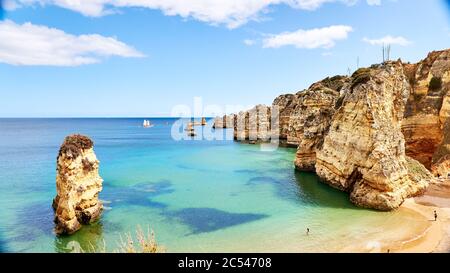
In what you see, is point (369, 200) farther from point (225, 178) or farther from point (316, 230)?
point (225, 178)

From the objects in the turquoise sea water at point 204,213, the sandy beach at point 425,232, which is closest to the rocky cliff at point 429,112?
the sandy beach at point 425,232

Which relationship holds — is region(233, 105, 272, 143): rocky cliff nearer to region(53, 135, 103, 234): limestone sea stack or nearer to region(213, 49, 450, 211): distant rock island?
region(213, 49, 450, 211): distant rock island

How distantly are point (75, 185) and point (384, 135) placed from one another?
2040cm

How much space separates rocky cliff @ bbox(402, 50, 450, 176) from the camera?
1357 inches

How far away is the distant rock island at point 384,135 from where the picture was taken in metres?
22.3

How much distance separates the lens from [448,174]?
99.0 ft

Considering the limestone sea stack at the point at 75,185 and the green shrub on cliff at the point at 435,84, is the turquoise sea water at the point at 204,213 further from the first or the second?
the green shrub on cliff at the point at 435,84

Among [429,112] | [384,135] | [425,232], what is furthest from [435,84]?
[425,232]

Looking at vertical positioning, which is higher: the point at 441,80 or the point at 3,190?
the point at 441,80

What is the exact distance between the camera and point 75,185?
18406 mm

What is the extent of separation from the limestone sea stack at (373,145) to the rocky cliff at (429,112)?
1110 centimetres
